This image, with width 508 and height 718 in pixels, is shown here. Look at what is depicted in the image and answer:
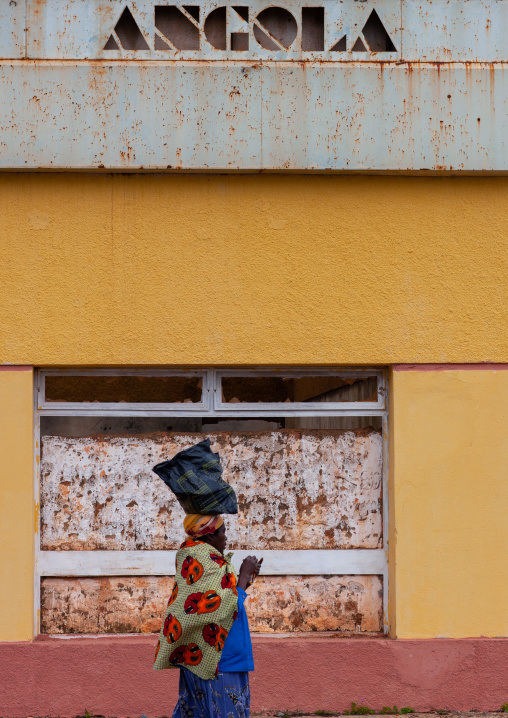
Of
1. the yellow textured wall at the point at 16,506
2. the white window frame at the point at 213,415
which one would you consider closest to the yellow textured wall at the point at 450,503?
the white window frame at the point at 213,415

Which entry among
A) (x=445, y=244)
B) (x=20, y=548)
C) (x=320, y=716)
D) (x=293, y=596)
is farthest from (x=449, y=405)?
(x=20, y=548)

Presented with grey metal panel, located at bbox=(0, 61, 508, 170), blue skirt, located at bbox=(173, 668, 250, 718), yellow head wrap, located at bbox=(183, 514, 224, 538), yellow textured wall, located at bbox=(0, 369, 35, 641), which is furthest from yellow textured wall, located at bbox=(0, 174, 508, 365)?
blue skirt, located at bbox=(173, 668, 250, 718)

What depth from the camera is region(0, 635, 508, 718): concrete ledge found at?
5805 mm

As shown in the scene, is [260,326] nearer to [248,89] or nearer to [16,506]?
[248,89]

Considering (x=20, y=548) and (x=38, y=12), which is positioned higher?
(x=38, y=12)

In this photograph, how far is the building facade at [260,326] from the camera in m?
5.85

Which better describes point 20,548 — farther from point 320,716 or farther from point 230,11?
point 230,11

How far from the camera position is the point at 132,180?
5.94 metres

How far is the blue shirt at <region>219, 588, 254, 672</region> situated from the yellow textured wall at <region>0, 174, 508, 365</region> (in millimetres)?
2402

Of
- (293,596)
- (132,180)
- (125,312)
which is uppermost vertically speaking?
(132,180)

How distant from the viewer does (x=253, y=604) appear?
19.8ft

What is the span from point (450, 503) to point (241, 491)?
1.46m

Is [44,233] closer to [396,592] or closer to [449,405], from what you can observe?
[449,405]

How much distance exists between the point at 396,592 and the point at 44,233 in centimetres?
345
